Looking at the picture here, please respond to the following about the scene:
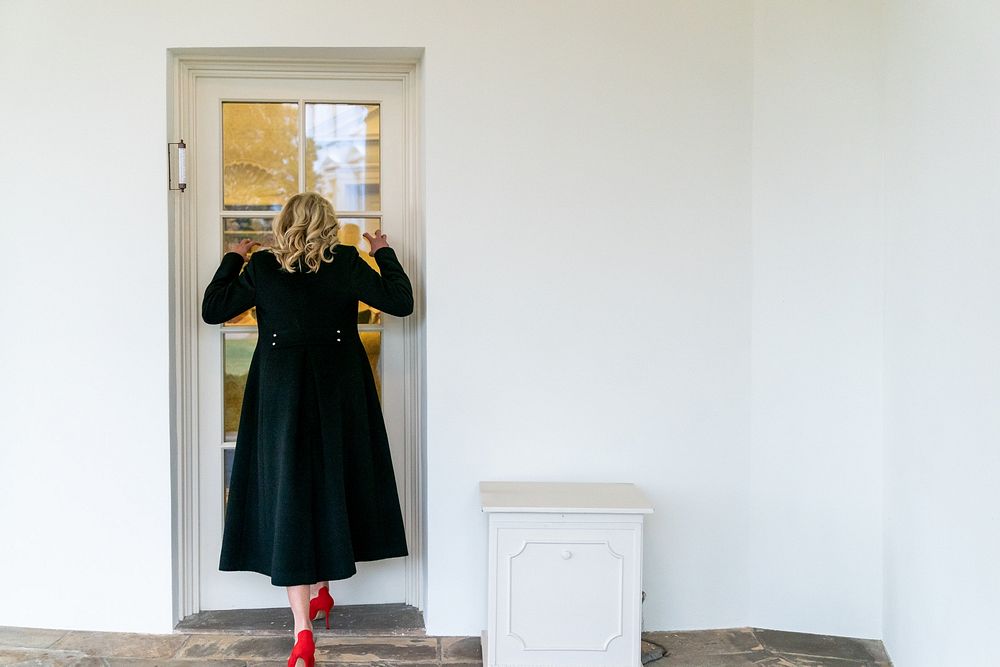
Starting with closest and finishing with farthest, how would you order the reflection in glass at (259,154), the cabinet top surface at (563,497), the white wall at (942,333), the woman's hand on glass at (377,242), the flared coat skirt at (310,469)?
the white wall at (942,333)
the cabinet top surface at (563,497)
the flared coat skirt at (310,469)
the woman's hand on glass at (377,242)
the reflection in glass at (259,154)

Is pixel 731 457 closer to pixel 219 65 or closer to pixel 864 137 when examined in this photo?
pixel 864 137

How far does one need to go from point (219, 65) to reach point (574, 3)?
1299 mm

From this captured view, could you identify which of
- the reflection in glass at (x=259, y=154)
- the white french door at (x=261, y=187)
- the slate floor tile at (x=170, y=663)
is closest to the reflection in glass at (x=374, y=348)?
the white french door at (x=261, y=187)

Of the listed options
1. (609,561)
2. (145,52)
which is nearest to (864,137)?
(609,561)

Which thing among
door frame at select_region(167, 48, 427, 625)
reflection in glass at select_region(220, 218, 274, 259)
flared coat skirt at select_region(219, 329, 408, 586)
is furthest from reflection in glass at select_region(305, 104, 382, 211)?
flared coat skirt at select_region(219, 329, 408, 586)

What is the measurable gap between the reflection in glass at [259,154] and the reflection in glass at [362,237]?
9.7 inches

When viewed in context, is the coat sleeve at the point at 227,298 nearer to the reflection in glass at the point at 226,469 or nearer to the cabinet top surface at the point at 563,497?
the reflection in glass at the point at 226,469

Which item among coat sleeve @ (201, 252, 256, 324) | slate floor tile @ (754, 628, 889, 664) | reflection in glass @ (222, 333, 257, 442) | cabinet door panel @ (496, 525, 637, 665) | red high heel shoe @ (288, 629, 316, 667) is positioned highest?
coat sleeve @ (201, 252, 256, 324)

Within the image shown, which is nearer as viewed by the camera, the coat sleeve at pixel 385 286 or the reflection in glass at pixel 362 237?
the coat sleeve at pixel 385 286

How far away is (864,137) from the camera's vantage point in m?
2.81

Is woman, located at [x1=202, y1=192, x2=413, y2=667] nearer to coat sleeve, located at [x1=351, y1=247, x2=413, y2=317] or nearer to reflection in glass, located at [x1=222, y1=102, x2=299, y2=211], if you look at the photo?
coat sleeve, located at [x1=351, y1=247, x2=413, y2=317]

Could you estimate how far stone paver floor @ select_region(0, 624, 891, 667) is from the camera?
2699 mm

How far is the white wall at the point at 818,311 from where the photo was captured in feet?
9.22

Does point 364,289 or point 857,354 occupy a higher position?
point 364,289
